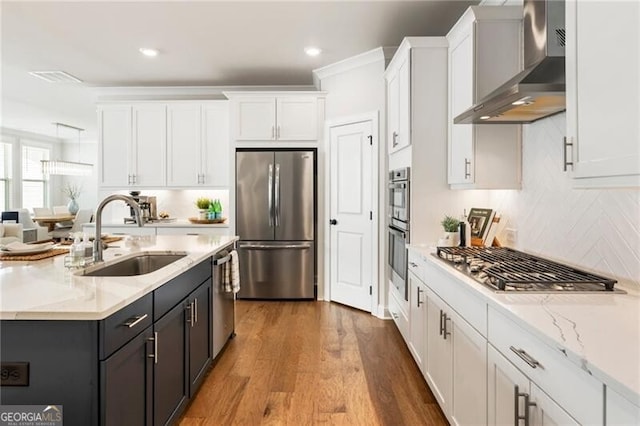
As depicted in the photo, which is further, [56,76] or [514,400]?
[56,76]

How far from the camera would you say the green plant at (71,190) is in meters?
10.1

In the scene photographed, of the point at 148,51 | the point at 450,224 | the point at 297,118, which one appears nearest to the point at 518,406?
the point at 450,224

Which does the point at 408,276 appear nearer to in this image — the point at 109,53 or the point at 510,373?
the point at 510,373

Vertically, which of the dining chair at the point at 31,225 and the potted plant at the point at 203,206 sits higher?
the potted plant at the point at 203,206

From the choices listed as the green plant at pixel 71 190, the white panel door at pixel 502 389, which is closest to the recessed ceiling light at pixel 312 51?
the white panel door at pixel 502 389

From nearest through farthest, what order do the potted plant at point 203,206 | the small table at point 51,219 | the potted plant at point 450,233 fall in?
the potted plant at point 450,233
the potted plant at point 203,206
the small table at point 51,219

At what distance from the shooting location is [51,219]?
771cm

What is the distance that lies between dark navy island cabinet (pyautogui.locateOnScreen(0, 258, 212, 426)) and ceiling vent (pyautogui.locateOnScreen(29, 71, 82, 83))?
14.5 ft

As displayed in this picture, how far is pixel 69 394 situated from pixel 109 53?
13.1ft

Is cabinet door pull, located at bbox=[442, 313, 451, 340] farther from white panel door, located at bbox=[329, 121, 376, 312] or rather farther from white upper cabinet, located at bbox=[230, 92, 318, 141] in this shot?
white upper cabinet, located at bbox=[230, 92, 318, 141]

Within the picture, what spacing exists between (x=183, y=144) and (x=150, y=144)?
45cm

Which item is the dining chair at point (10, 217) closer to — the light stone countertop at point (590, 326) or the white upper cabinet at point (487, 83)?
the white upper cabinet at point (487, 83)

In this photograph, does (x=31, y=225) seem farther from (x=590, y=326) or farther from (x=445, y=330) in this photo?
(x=590, y=326)

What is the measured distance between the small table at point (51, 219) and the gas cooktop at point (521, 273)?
320 inches
